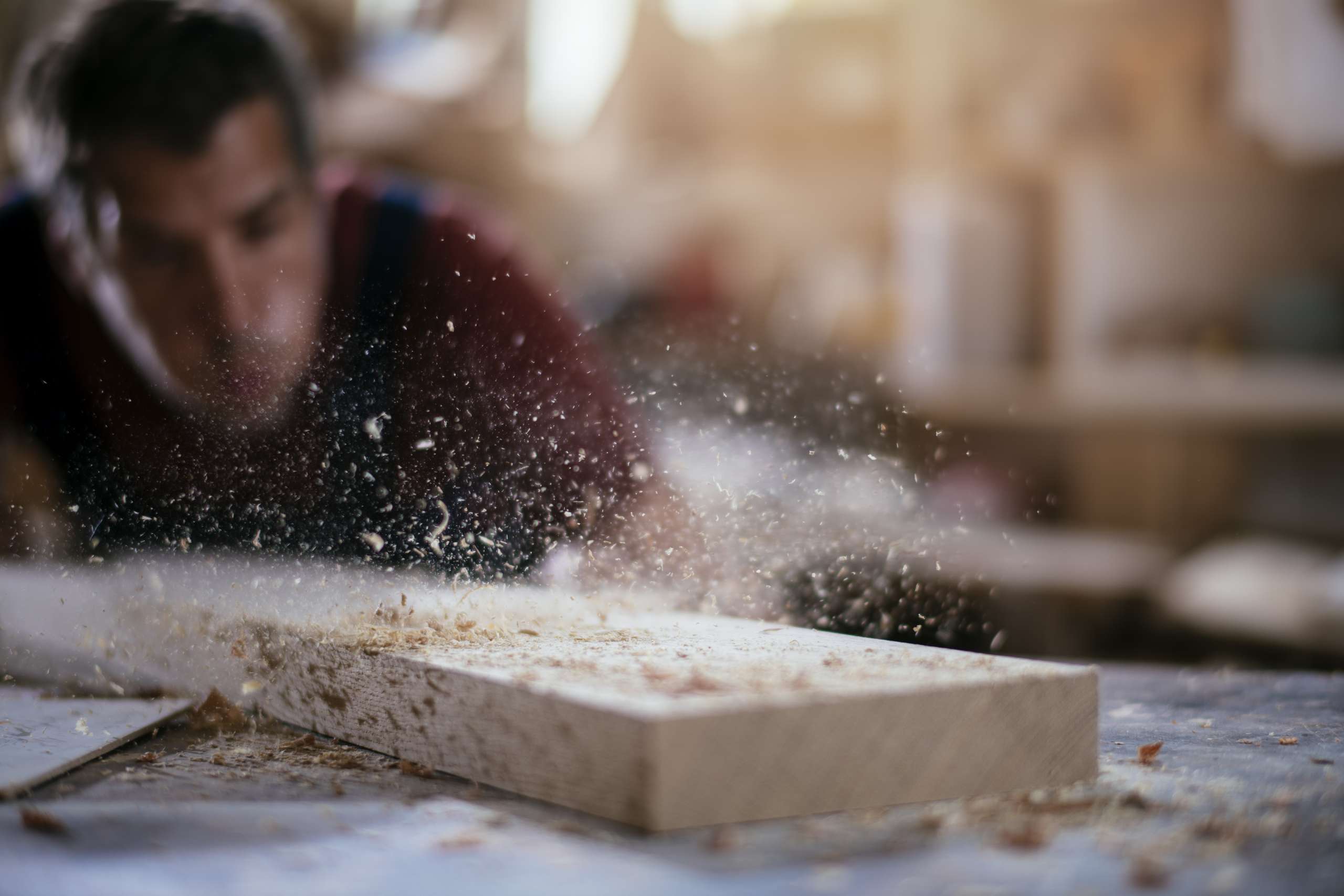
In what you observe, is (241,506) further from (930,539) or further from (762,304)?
(762,304)

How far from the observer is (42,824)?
58 centimetres

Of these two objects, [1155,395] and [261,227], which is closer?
[261,227]

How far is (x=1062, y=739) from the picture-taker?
66 cm

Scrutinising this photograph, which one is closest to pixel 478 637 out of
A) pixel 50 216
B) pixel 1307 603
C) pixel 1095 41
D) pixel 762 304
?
pixel 50 216

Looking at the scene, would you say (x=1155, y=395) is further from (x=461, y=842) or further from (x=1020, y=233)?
(x=461, y=842)

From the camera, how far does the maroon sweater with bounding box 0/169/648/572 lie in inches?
32.4

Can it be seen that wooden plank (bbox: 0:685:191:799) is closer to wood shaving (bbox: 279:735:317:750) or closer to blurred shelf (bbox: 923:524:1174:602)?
wood shaving (bbox: 279:735:317:750)

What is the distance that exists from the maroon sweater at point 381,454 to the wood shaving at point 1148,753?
392 millimetres

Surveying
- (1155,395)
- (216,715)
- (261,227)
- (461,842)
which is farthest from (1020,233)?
(461,842)

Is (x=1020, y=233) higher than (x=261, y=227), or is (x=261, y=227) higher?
(x=1020, y=233)

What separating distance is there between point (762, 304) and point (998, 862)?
8.33 ft

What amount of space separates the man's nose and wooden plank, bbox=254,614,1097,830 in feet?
0.81

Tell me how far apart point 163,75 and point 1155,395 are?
5.51ft

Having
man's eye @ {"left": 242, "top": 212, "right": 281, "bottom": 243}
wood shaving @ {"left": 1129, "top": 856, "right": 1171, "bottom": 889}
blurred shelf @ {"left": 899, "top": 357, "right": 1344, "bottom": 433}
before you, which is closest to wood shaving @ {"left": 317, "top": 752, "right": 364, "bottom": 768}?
wood shaving @ {"left": 1129, "top": 856, "right": 1171, "bottom": 889}
